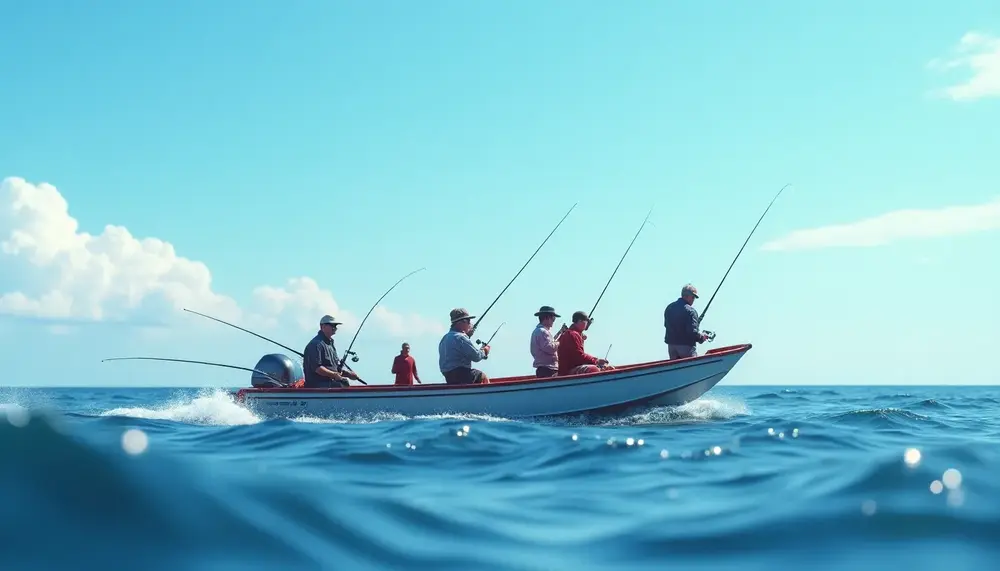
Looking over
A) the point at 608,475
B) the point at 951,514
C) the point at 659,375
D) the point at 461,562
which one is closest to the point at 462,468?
the point at 608,475

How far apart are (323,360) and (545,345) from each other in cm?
396

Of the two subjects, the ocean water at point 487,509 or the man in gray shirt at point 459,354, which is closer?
the ocean water at point 487,509

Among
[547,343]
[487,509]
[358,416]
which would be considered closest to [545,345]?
[547,343]

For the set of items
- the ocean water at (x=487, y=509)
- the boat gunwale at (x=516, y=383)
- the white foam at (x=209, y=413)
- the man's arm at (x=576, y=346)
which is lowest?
the ocean water at (x=487, y=509)

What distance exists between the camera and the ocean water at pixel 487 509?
3303 millimetres

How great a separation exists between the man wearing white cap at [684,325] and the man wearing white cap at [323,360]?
5.95m

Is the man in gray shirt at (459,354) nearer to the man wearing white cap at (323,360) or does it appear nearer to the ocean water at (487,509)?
the man wearing white cap at (323,360)

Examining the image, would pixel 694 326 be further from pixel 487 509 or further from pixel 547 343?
pixel 487 509

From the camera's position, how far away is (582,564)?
11.5 ft

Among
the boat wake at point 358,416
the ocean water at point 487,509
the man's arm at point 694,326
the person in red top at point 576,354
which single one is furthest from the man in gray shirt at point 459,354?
the ocean water at point 487,509

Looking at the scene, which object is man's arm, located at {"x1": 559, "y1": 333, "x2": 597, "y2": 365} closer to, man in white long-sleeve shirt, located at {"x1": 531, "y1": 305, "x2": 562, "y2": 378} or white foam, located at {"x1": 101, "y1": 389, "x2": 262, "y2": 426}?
man in white long-sleeve shirt, located at {"x1": 531, "y1": 305, "x2": 562, "y2": 378}

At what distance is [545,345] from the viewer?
1326cm

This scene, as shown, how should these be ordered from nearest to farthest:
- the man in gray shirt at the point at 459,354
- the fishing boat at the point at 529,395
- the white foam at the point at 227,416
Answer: the white foam at the point at 227,416 → the fishing boat at the point at 529,395 → the man in gray shirt at the point at 459,354

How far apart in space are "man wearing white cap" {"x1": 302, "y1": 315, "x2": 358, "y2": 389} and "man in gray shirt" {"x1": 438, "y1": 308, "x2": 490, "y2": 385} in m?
1.85
